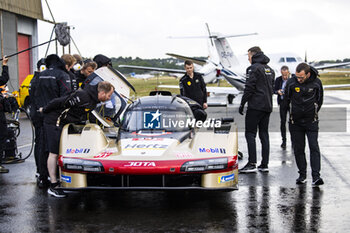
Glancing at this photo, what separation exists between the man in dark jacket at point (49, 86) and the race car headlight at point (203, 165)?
7.68 ft

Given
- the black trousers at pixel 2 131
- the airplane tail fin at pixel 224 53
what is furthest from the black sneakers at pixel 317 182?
the airplane tail fin at pixel 224 53

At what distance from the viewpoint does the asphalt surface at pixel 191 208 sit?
4.96 meters

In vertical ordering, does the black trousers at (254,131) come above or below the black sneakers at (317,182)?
above

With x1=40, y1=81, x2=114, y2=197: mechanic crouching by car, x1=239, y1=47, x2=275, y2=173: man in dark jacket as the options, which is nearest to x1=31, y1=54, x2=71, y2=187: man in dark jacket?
x1=40, y1=81, x2=114, y2=197: mechanic crouching by car

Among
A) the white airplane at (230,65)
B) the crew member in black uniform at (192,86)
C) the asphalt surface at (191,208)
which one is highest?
the white airplane at (230,65)

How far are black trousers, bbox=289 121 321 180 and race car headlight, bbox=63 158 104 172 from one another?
3.15 meters

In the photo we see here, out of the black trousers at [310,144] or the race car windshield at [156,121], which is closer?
the race car windshield at [156,121]

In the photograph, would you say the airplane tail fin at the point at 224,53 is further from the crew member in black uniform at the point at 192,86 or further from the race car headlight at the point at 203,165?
the race car headlight at the point at 203,165

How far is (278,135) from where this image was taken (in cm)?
1321

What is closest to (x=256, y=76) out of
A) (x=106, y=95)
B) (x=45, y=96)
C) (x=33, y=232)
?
(x=106, y=95)

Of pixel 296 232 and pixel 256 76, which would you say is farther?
pixel 256 76

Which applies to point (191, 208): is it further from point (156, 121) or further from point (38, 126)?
point (38, 126)

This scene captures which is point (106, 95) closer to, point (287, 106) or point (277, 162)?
point (287, 106)

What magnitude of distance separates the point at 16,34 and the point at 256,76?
799 inches
